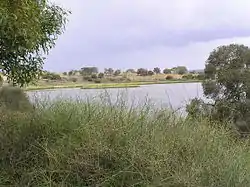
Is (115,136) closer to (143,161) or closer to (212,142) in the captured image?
(143,161)

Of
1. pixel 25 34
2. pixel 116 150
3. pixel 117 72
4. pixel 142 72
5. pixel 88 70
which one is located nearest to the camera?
pixel 116 150

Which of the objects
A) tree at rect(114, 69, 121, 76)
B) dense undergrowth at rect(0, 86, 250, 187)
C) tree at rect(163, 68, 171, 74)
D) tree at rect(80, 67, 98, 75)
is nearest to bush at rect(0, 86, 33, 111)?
dense undergrowth at rect(0, 86, 250, 187)

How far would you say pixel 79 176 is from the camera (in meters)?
5.88

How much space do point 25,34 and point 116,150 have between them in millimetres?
2791

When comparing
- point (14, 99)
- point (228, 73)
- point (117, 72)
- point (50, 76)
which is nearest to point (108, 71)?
point (117, 72)

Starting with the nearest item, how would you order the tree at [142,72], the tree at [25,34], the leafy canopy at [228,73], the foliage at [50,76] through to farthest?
1. the tree at [25,34]
2. the foliage at [50,76]
3. the tree at [142,72]
4. the leafy canopy at [228,73]

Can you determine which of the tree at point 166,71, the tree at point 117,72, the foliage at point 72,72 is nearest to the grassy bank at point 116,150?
Result: the tree at point 117,72

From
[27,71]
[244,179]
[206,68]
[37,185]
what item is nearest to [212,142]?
[244,179]

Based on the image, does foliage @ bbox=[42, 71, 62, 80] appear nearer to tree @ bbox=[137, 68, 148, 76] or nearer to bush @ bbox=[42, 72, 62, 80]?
bush @ bbox=[42, 72, 62, 80]

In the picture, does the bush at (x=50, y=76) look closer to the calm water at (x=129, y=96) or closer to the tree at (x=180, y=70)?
the calm water at (x=129, y=96)

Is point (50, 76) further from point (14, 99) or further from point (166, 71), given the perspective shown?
point (166, 71)

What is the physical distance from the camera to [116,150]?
5969mm

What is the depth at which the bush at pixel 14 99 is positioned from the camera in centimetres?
800

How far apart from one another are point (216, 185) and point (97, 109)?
95.8 inches
